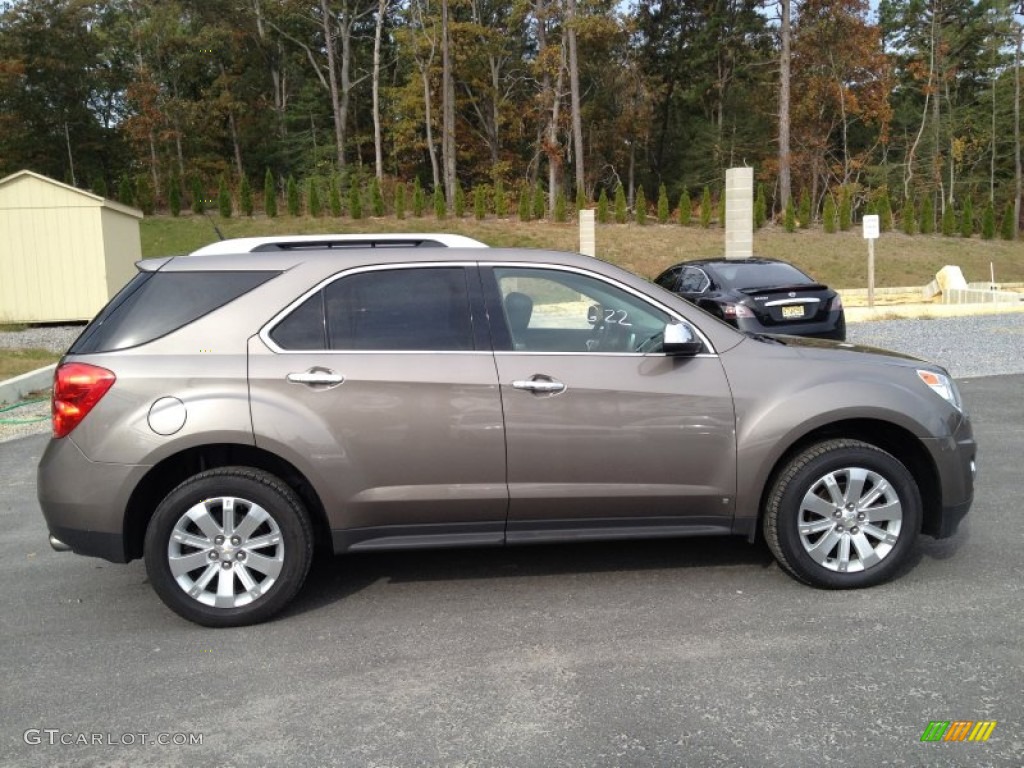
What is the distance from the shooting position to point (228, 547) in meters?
3.85

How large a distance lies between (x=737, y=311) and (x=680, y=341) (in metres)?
7.71

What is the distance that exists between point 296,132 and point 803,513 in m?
51.9

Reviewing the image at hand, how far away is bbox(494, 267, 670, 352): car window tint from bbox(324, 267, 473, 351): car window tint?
10.1 inches

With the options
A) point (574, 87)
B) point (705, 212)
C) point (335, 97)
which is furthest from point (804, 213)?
point (335, 97)

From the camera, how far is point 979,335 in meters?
15.0

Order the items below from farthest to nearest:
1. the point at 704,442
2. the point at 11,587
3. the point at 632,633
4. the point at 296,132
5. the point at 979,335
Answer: the point at 296,132
the point at 979,335
the point at 11,587
the point at 704,442
the point at 632,633

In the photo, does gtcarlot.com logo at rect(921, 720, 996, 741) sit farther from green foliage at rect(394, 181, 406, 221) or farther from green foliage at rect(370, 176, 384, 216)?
green foliage at rect(370, 176, 384, 216)

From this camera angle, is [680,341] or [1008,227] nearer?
[680,341]

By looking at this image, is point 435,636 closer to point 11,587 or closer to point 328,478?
point 328,478

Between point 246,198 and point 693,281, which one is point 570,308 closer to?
point 693,281

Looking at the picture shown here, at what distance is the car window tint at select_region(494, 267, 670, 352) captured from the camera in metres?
4.16

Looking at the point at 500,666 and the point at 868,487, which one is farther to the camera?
the point at 868,487

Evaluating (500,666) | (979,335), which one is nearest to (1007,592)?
(500,666)

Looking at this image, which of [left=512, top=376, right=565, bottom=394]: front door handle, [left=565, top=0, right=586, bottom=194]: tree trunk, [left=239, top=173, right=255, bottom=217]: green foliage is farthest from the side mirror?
[left=565, top=0, right=586, bottom=194]: tree trunk
